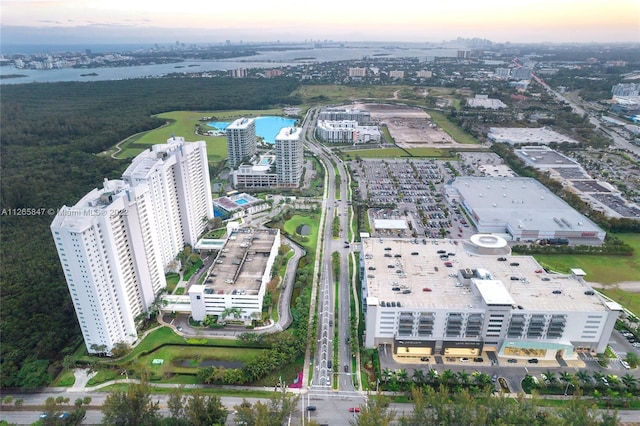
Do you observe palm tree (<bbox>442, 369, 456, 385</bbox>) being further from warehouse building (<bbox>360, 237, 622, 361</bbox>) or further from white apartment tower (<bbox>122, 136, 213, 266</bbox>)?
white apartment tower (<bbox>122, 136, 213, 266</bbox>)

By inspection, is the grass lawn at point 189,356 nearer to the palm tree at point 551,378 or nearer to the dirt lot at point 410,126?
the palm tree at point 551,378

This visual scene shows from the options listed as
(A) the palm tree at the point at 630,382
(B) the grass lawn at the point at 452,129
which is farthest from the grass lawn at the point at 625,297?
(B) the grass lawn at the point at 452,129

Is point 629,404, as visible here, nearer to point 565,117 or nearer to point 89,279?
point 89,279

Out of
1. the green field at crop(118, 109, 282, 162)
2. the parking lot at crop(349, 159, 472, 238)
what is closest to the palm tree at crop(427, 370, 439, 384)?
the parking lot at crop(349, 159, 472, 238)

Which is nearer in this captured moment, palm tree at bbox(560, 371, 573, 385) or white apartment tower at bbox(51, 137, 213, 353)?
white apartment tower at bbox(51, 137, 213, 353)

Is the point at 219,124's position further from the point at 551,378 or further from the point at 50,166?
the point at 551,378

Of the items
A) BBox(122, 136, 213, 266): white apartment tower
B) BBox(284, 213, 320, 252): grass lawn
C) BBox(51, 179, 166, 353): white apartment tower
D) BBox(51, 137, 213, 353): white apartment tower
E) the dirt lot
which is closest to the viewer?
BBox(51, 179, 166, 353): white apartment tower
